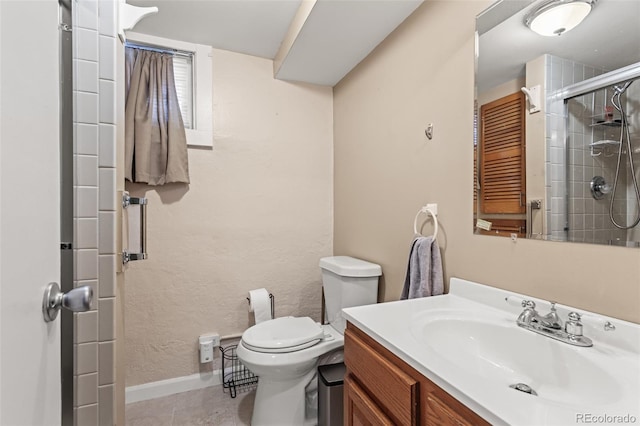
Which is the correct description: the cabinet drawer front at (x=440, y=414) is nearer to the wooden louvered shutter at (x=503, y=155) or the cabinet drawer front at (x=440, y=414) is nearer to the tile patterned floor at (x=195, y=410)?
the wooden louvered shutter at (x=503, y=155)

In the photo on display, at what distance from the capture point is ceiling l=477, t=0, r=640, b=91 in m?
0.78

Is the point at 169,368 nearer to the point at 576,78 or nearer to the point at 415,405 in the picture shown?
the point at 415,405

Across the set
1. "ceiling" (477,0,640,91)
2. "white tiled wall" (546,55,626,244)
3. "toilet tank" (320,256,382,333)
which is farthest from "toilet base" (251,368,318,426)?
"ceiling" (477,0,640,91)

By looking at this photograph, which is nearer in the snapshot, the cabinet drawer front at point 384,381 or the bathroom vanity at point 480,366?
the bathroom vanity at point 480,366

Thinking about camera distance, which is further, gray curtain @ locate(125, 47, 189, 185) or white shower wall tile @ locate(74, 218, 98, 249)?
gray curtain @ locate(125, 47, 189, 185)

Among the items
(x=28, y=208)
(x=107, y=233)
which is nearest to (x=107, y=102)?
(x=107, y=233)

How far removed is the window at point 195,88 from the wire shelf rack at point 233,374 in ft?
4.42

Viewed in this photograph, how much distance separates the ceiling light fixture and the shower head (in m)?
0.23

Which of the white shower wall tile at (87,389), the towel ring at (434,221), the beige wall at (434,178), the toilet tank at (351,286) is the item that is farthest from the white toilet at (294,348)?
the white shower wall tile at (87,389)

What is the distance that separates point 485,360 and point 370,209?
105cm

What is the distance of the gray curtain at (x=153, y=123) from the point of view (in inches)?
68.9

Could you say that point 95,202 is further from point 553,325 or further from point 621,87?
point 621,87

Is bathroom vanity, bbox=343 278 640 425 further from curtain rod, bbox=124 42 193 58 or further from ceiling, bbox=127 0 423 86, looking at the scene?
curtain rod, bbox=124 42 193 58


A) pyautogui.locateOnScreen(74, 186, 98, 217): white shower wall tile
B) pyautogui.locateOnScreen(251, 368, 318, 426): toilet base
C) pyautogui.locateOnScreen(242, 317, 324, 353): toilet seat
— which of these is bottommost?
pyautogui.locateOnScreen(251, 368, 318, 426): toilet base
